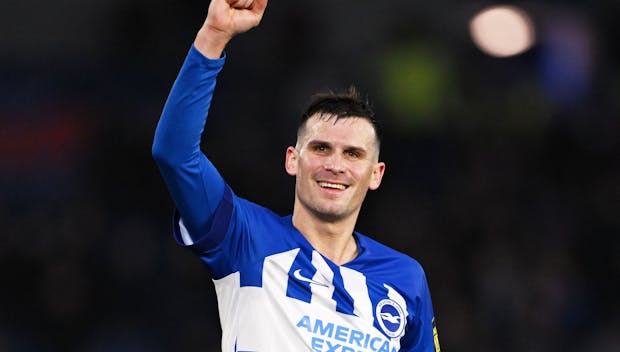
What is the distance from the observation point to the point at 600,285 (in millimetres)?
7914

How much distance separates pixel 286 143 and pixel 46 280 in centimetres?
231

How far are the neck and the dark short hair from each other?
375mm

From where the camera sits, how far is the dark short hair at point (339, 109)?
3766 mm

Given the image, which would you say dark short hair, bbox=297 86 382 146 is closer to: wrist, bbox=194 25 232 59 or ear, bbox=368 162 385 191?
ear, bbox=368 162 385 191

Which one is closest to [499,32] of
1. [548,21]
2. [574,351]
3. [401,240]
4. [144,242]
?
[548,21]

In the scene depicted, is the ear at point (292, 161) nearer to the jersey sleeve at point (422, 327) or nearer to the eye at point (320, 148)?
the eye at point (320, 148)

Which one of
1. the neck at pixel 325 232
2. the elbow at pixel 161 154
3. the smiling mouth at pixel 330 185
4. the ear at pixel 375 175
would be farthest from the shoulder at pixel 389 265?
the elbow at pixel 161 154

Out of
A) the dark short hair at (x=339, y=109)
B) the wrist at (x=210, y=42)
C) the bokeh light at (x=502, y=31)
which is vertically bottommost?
the dark short hair at (x=339, y=109)

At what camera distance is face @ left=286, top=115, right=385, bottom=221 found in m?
3.62

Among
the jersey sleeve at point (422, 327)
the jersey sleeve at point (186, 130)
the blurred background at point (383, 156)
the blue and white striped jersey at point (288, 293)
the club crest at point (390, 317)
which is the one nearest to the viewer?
the jersey sleeve at point (186, 130)

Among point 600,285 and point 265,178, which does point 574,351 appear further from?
point 265,178

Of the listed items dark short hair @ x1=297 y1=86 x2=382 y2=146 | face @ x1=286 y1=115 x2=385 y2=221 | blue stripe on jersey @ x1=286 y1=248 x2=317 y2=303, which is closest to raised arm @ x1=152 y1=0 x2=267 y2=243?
blue stripe on jersey @ x1=286 y1=248 x2=317 y2=303

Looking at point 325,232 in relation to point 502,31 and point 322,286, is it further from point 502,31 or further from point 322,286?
point 502,31

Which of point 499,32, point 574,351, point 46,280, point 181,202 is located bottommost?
point 46,280
